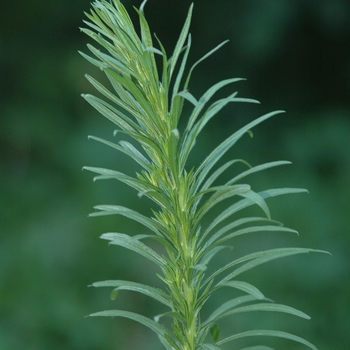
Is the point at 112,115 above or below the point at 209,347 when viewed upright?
above

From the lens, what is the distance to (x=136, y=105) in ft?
1.41

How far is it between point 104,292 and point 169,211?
1.54 metres

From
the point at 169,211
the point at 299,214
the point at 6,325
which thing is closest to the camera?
the point at 169,211

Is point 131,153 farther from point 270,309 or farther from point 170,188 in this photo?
point 270,309

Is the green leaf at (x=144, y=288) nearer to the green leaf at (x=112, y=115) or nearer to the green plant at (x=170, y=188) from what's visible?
the green plant at (x=170, y=188)

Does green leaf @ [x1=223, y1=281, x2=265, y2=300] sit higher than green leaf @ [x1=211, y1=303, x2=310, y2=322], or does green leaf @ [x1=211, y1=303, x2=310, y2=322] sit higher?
green leaf @ [x1=223, y1=281, x2=265, y2=300]

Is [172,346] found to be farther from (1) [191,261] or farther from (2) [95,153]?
(2) [95,153]

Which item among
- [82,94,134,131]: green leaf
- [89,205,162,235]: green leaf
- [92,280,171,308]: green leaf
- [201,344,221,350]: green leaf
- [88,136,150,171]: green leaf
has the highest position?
[82,94,134,131]: green leaf

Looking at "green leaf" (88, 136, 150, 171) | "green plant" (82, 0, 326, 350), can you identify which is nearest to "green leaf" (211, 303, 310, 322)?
"green plant" (82, 0, 326, 350)

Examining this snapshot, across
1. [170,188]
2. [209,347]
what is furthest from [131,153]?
[209,347]

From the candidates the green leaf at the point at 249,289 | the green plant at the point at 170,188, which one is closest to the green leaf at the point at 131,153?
the green plant at the point at 170,188

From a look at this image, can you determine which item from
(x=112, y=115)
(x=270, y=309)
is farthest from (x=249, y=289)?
(x=112, y=115)

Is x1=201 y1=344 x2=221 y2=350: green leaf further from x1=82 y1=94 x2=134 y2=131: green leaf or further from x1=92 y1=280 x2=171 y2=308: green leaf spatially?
x1=82 y1=94 x2=134 y2=131: green leaf

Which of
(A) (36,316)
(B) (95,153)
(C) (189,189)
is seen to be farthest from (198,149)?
(C) (189,189)
